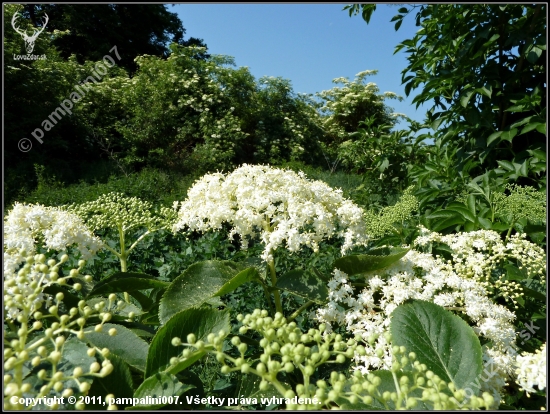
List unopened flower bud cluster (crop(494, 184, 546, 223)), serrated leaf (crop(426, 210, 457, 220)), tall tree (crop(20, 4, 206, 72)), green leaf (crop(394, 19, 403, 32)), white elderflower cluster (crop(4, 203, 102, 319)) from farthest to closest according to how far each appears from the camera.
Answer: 1. tall tree (crop(20, 4, 206, 72))
2. green leaf (crop(394, 19, 403, 32))
3. serrated leaf (crop(426, 210, 457, 220))
4. unopened flower bud cluster (crop(494, 184, 546, 223))
5. white elderflower cluster (crop(4, 203, 102, 319))

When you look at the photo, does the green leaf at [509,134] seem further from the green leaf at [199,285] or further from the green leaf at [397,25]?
the green leaf at [199,285]

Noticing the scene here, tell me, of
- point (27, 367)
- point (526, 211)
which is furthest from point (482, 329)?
point (27, 367)

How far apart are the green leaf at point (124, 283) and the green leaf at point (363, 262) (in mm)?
453

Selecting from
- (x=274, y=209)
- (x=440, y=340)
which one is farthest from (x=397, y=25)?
(x=440, y=340)

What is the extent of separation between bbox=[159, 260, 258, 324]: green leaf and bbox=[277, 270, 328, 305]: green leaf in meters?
0.11

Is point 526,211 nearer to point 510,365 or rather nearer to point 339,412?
point 510,365

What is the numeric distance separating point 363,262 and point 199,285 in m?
0.41

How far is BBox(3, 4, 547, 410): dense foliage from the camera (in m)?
0.68

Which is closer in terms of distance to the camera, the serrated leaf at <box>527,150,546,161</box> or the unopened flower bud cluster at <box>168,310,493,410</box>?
the unopened flower bud cluster at <box>168,310,493,410</box>

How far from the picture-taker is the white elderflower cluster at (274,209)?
1095mm

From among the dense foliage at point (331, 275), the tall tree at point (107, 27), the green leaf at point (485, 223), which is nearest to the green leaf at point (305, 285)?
the dense foliage at point (331, 275)

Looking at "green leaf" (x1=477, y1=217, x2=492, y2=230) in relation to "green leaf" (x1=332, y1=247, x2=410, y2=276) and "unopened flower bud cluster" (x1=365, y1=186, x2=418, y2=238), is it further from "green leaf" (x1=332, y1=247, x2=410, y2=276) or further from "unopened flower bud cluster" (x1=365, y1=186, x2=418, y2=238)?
"green leaf" (x1=332, y1=247, x2=410, y2=276)

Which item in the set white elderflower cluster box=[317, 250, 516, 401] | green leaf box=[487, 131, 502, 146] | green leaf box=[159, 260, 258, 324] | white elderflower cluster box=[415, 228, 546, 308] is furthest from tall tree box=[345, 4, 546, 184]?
green leaf box=[159, 260, 258, 324]

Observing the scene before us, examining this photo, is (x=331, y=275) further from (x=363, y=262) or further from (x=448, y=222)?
(x=448, y=222)
